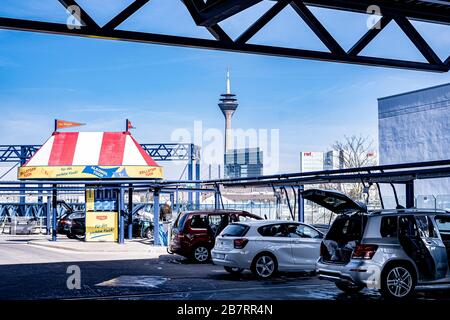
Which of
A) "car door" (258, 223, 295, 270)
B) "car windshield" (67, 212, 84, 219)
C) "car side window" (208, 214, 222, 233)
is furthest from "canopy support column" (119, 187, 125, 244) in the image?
"car door" (258, 223, 295, 270)

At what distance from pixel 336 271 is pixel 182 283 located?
4420 millimetres

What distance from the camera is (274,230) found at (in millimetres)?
17469

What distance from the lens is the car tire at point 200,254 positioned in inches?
860

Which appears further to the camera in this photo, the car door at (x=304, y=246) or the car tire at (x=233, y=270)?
the car tire at (x=233, y=270)

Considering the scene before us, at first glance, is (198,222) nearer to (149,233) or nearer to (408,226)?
(408,226)

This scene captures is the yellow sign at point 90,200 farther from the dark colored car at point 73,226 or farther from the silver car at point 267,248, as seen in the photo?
the silver car at point 267,248

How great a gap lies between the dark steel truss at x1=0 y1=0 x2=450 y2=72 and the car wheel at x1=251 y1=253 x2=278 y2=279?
7.92 m

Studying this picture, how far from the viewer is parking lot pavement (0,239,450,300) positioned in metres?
13.6

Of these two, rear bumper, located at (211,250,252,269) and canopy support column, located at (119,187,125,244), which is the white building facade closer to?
canopy support column, located at (119,187,125,244)

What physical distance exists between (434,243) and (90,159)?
91.7 feet

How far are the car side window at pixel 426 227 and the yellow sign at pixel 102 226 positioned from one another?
23181 mm

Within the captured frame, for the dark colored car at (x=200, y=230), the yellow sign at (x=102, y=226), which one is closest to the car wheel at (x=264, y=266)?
the dark colored car at (x=200, y=230)

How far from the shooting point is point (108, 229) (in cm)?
3403
